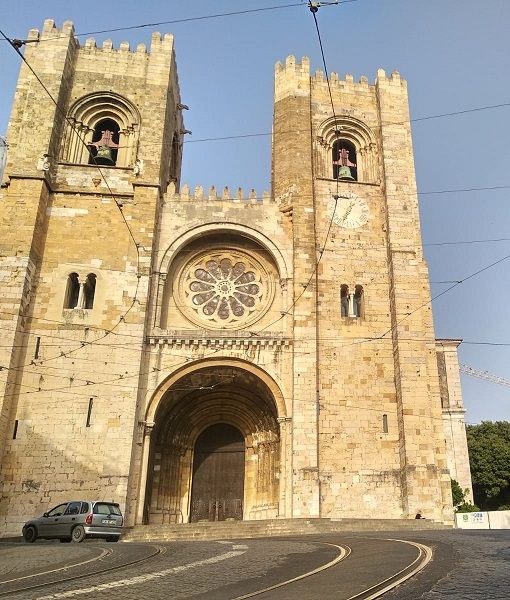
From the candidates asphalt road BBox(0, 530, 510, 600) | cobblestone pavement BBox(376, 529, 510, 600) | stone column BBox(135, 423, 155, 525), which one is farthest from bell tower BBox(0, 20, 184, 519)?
Result: cobblestone pavement BBox(376, 529, 510, 600)

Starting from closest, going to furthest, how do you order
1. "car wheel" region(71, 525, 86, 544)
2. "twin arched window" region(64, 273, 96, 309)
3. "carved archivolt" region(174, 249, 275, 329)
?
"car wheel" region(71, 525, 86, 544), "twin arched window" region(64, 273, 96, 309), "carved archivolt" region(174, 249, 275, 329)

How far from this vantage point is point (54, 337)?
60.2 ft

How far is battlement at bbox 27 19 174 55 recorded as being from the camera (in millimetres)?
22703

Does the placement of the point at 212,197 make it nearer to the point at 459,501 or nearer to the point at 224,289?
the point at 224,289

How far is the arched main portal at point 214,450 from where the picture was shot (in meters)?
19.4

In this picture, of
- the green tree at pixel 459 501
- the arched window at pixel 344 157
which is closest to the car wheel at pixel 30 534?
the arched window at pixel 344 157

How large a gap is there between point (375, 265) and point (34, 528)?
1312 centimetres

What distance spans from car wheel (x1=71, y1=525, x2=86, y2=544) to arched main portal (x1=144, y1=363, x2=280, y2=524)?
5497 millimetres

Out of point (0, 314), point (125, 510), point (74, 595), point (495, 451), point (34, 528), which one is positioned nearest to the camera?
point (74, 595)

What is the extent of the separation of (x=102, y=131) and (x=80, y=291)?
7.57m

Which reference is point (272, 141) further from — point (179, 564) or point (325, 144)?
point (179, 564)

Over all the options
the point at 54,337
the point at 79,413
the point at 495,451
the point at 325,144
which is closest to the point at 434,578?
the point at 79,413

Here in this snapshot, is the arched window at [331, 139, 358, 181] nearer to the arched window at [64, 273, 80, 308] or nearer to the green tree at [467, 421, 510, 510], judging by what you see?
the arched window at [64, 273, 80, 308]

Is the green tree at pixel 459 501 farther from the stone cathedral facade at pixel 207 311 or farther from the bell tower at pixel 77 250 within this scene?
the bell tower at pixel 77 250
